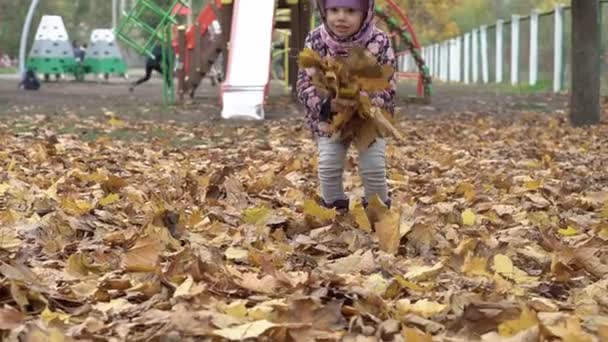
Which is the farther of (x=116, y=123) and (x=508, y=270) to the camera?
(x=116, y=123)

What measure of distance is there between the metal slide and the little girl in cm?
1061

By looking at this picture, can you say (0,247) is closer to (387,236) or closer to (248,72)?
(387,236)

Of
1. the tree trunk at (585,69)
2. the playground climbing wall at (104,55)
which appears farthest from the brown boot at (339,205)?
the playground climbing wall at (104,55)

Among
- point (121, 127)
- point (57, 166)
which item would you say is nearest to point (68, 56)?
point (121, 127)

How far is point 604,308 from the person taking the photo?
361 cm

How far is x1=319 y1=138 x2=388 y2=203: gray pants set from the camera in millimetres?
5637

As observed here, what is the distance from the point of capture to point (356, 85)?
5219 mm

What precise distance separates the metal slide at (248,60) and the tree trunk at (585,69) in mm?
4354

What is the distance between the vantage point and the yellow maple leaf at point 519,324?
310cm

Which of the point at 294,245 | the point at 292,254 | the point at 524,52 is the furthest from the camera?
the point at 524,52

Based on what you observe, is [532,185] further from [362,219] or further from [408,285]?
[408,285]

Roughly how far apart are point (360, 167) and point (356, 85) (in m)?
0.60

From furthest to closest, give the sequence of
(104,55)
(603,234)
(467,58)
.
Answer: (467,58) → (104,55) → (603,234)

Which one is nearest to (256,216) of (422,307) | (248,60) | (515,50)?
(422,307)
